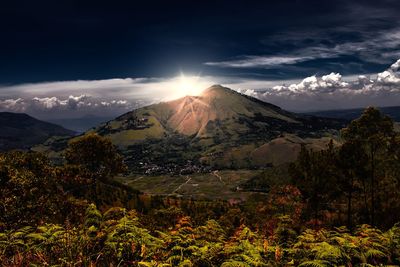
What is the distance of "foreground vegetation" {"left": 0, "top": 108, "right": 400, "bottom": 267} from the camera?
1038 centimetres

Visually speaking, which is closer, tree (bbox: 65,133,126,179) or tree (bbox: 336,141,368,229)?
tree (bbox: 336,141,368,229)

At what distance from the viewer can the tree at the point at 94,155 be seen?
75.2 metres

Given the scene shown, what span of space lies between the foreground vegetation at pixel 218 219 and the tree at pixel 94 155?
0.73 ft

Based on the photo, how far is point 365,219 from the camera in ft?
166

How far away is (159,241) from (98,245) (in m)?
2.04

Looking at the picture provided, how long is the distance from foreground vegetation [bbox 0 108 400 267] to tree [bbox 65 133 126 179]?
0.73 feet

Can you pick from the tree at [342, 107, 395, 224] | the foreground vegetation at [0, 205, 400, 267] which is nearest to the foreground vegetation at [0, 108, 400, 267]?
the foreground vegetation at [0, 205, 400, 267]

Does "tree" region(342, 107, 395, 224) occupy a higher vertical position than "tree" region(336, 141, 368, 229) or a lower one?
higher

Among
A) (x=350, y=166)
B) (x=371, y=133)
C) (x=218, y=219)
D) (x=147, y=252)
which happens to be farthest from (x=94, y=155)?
(x=147, y=252)

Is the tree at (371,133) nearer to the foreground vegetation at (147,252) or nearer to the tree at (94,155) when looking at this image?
the foreground vegetation at (147,252)

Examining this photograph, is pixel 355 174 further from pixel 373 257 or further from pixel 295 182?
pixel 373 257

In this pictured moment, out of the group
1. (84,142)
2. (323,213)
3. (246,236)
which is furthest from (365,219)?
(84,142)

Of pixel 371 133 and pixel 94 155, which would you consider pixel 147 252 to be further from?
pixel 94 155

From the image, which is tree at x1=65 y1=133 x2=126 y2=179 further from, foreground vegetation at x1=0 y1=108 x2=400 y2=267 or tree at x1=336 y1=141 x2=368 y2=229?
tree at x1=336 y1=141 x2=368 y2=229
